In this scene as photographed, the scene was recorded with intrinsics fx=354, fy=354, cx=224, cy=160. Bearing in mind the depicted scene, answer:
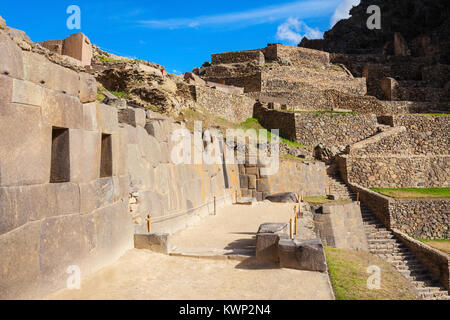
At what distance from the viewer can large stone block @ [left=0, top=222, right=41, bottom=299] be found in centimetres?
305

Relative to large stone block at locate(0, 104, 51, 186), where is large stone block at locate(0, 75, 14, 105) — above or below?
above

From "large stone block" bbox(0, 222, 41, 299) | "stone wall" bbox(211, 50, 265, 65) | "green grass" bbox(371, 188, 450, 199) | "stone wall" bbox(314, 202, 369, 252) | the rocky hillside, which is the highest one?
the rocky hillside

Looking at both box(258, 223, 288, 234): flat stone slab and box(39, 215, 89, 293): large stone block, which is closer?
box(39, 215, 89, 293): large stone block

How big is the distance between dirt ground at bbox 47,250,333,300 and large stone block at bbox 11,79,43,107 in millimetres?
1951

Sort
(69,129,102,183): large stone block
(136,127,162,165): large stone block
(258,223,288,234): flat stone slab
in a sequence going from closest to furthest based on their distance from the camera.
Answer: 1. (69,129,102,183): large stone block
2. (258,223,288,234): flat stone slab
3. (136,127,162,165): large stone block

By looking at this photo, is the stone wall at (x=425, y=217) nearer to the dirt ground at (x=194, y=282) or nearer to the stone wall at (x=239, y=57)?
the dirt ground at (x=194, y=282)

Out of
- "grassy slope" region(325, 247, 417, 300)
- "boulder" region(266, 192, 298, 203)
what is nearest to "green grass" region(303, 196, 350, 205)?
"boulder" region(266, 192, 298, 203)

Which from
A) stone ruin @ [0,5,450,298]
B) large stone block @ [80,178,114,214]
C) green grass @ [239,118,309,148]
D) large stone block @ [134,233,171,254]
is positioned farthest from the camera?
green grass @ [239,118,309,148]

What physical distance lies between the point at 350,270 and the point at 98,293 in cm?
450

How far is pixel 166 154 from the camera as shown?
7.46m

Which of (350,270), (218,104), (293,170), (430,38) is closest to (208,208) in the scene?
(350,270)

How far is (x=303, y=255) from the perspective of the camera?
4.72 m

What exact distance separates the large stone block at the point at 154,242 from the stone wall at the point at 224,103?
15.4 metres

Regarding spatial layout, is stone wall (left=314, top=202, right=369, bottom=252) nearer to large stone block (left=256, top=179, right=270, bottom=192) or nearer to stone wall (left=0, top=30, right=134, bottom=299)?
large stone block (left=256, top=179, right=270, bottom=192)
